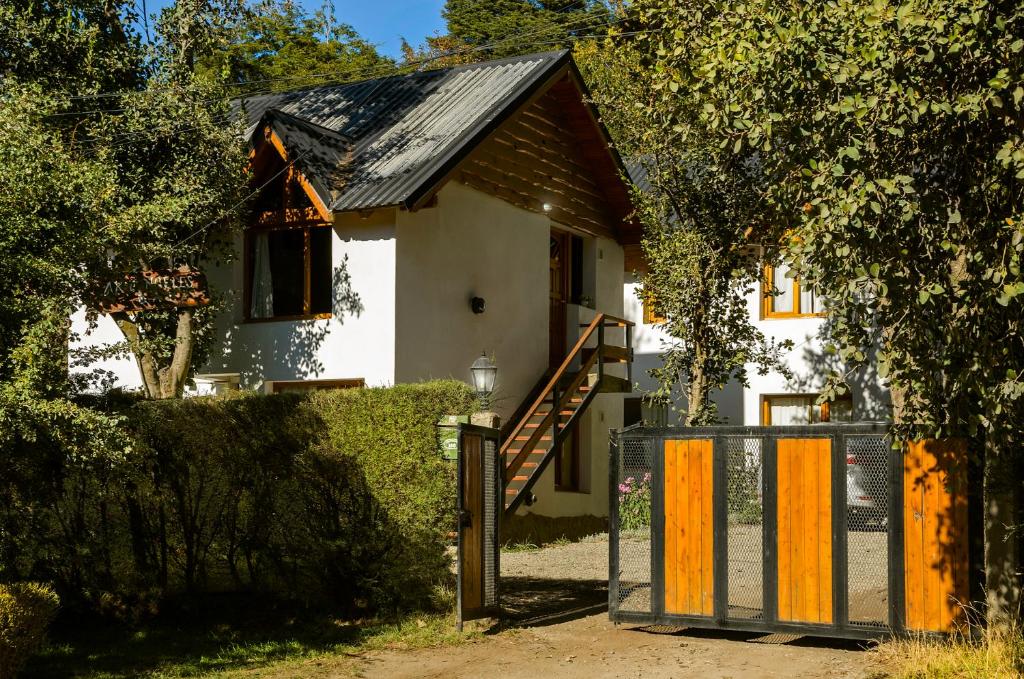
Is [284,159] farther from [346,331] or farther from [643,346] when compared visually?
[643,346]

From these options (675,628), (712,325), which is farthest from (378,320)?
(675,628)

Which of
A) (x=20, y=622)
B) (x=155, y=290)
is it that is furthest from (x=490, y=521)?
(x=155, y=290)

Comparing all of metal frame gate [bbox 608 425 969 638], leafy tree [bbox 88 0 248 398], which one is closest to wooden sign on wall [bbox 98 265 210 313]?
leafy tree [bbox 88 0 248 398]

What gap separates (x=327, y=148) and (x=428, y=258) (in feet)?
7.91

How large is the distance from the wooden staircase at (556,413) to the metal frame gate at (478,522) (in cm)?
321

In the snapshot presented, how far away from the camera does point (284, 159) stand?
18125mm

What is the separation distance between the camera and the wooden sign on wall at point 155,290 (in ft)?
42.9

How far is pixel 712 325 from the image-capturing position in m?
17.8

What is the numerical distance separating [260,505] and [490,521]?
2607mm

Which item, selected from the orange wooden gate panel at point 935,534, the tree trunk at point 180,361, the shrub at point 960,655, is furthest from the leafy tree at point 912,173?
the tree trunk at point 180,361

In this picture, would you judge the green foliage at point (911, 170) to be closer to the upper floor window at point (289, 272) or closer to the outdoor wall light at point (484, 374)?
the outdoor wall light at point (484, 374)

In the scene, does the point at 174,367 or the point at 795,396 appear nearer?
the point at 174,367

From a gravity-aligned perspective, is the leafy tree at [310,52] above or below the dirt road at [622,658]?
above

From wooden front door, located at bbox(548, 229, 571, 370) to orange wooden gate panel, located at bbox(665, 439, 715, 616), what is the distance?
418 inches
